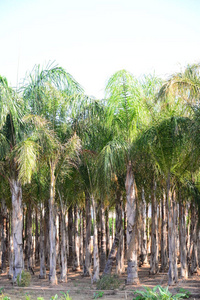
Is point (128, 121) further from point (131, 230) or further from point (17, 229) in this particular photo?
point (17, 229)

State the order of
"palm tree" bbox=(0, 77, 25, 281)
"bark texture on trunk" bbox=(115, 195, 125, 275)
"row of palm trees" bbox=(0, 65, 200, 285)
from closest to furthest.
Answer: "row of palm trees" bbox=(0, 65, 200, 285) → "palm tree" bbox=(0, 77, 25, 281) → "bark texture on trunk" bbox=(115, 195, 125, 275)

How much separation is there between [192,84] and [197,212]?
7.87 metres

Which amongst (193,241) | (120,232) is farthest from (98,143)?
(193,241)

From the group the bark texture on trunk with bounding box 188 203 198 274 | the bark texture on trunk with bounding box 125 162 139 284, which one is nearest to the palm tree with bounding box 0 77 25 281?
the bark texture on trunk with bounding box 125 162 139 284

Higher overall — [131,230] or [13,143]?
[13,143]

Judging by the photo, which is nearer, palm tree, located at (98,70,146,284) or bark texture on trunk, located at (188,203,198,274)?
palm tree, located at (98,70,146,284)

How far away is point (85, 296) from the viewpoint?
1114 centimetres

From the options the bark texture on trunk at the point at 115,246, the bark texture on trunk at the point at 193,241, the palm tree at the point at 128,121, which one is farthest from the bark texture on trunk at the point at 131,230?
the bark texture on trunk at the point at 193,241

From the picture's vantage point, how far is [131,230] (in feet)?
44.1

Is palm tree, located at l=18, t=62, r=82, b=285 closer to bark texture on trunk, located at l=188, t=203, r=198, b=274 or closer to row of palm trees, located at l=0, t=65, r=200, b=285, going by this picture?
row of palm trees, located at l=0, t=65, r=200, b=285

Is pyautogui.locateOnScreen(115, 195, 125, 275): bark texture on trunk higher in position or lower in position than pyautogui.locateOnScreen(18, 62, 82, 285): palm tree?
lower

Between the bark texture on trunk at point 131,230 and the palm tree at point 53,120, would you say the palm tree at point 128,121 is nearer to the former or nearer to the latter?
the bark texture on trunk at point 131,230

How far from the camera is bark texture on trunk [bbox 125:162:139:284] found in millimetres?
13180

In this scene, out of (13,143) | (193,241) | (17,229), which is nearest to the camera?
(17,229)
